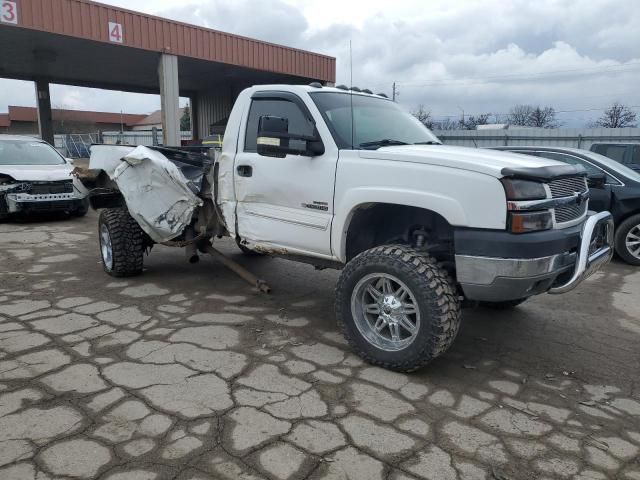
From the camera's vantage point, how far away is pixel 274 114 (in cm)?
451

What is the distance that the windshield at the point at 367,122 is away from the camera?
4.04 m

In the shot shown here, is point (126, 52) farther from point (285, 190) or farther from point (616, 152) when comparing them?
point (285, 190)

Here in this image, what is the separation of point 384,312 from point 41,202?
8.35m

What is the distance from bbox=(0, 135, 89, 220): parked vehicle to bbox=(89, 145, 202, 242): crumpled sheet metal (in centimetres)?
400

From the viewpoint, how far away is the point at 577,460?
2.62 m

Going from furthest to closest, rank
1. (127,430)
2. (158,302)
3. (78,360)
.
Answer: (158,302)
(78,360)
(127,430)

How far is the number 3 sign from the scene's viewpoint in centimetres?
1212

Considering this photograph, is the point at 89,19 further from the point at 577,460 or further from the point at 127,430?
the point at 577,460

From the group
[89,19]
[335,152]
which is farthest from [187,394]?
[89,19]

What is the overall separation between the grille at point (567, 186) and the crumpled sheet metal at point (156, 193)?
335 cm

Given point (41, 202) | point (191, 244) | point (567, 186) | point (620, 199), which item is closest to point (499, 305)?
point (567, 186)

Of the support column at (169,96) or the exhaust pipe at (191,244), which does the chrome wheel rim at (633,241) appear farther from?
the support column at (169,96)

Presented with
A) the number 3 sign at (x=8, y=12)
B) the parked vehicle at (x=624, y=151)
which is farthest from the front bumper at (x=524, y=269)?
the number 3 sign at (x=8, y=12)

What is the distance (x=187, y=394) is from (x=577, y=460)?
2259 millimetres
